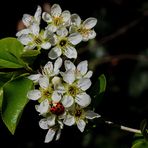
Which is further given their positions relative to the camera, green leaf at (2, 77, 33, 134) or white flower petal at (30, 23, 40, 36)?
white flower petal at (30, 23, 40, 36)

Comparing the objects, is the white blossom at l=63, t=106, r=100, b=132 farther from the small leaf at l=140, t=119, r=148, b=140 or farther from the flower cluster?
the small leaf at l=140, t=119, r=148, b=140

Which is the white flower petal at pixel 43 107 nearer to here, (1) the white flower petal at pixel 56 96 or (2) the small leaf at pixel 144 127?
(1) the white flower petal at pixel 56 96

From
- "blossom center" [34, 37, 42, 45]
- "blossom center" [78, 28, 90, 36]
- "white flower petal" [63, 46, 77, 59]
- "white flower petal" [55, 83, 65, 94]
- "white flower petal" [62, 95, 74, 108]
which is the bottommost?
"white flower petal" [62, 95, 74, 108]

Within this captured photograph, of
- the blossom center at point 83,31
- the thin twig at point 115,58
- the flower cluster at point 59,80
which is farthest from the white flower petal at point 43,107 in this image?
the thin twig at point 115,58

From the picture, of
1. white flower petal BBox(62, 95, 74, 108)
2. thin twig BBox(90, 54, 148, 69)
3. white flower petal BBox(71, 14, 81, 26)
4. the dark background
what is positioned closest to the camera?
white flower petal BBox(62, 95, 74, 108)

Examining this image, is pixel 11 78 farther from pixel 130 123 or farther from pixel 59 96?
pixel 130 123

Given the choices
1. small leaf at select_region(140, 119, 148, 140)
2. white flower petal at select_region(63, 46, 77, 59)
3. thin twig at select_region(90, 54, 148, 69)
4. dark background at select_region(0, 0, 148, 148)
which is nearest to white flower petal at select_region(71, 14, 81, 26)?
white flower petal at select_region(63, 46, 77, 59)

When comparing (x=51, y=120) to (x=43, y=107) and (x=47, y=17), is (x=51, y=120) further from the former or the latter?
(x=47, y=17)

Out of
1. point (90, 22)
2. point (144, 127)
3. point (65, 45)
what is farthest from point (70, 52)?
point (144, 127)
